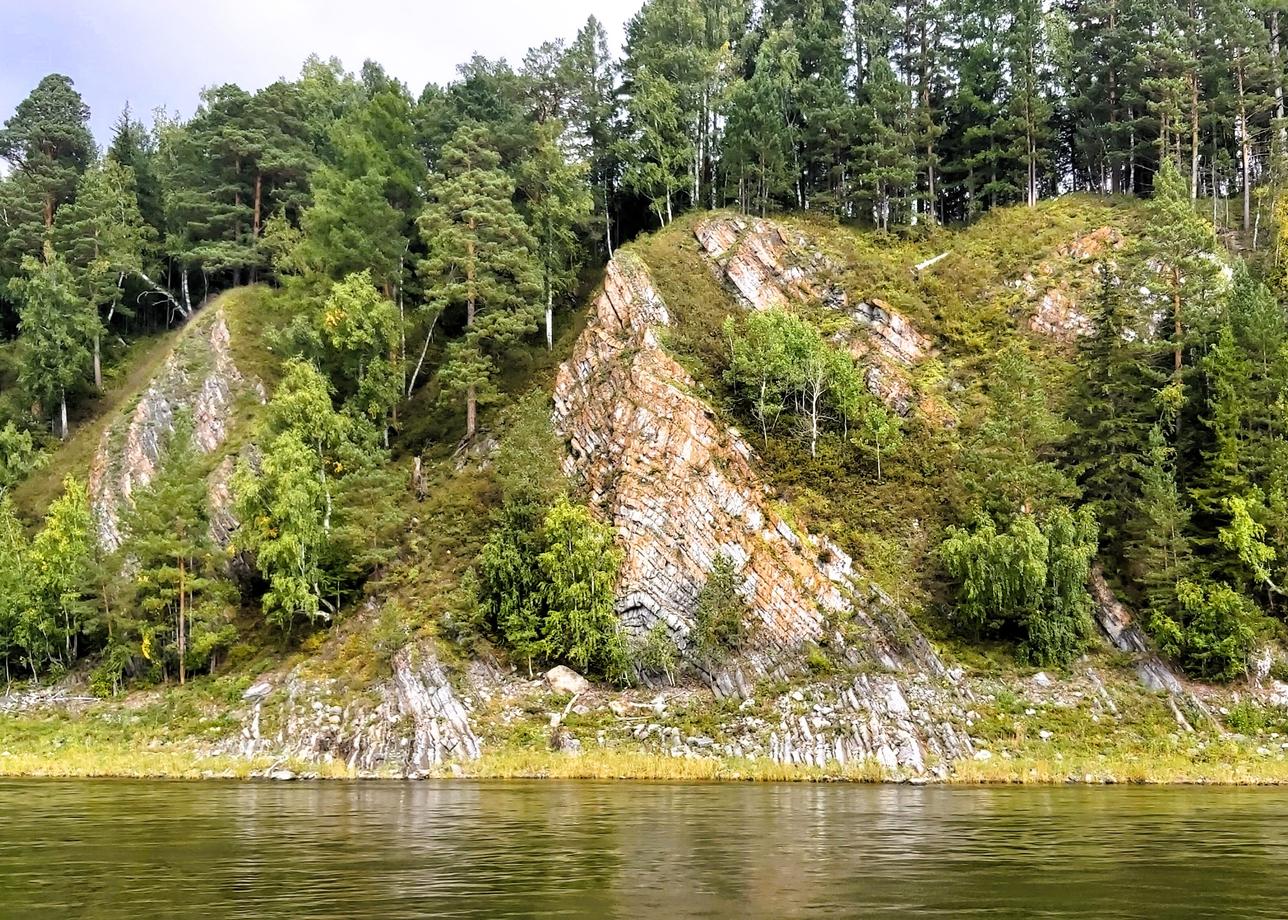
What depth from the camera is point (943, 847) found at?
21484 millimetres

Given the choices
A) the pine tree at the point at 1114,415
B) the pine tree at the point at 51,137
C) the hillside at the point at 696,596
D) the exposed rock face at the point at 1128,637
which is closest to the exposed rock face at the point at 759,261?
the hillside at the point at 696,596

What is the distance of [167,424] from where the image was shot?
68125 mm

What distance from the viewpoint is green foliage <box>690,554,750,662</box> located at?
4738 centimetres

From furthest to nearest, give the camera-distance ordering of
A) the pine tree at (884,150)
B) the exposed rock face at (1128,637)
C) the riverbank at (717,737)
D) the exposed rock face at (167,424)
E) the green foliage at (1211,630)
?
the pine tree at (884,150) → the exposed rock face at (167,424) → the exposed rock face at (1128,637) → the green foliage at (1211,630) → the riverbank at (717,737)

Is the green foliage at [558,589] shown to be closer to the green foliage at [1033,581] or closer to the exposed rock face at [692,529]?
the exposed rock face at [692,529]

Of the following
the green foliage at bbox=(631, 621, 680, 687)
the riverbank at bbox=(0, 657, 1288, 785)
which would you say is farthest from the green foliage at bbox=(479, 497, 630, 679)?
the riverbank at bbox=(0, 657, 1288, 785)

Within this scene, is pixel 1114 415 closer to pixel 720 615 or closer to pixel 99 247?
pixel 720 615

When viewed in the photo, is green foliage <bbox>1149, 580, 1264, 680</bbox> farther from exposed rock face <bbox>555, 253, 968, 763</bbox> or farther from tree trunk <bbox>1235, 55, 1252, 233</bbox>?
tree trunk <bbox>1235, 55, 1252, 233</bbox>

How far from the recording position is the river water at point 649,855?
15.6 meters

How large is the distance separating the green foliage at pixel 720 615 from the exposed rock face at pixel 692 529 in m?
0.51

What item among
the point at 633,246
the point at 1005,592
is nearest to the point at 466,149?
the point at 633,246

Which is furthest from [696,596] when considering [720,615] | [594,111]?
[594,111]

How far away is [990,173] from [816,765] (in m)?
60.7

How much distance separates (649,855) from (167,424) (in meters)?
59.7
